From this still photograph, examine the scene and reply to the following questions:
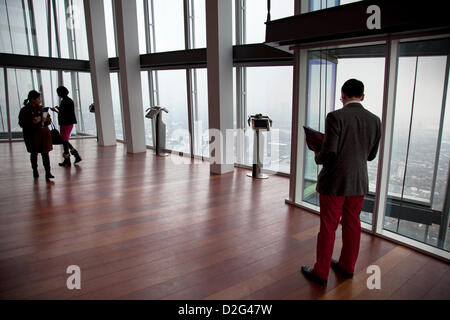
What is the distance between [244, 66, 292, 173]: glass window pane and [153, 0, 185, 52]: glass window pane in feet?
8.69

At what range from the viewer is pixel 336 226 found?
102 inches

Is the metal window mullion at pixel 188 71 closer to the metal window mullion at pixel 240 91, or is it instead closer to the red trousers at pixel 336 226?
the metal window mullion at pixel 240 91

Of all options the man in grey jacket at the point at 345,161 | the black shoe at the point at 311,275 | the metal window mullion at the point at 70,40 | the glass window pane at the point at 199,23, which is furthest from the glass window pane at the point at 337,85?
the metal window mullion at the point at 70,40

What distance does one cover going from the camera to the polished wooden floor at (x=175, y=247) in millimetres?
2611

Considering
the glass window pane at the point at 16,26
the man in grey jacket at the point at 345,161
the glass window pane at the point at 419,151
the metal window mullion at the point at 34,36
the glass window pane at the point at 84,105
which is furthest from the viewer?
the glass window pane at the point at 84,105

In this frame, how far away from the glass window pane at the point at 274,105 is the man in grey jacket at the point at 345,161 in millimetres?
3513

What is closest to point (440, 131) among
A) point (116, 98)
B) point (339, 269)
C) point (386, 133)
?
point (386, 133)

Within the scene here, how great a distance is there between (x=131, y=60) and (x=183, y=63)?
1760 millimetres

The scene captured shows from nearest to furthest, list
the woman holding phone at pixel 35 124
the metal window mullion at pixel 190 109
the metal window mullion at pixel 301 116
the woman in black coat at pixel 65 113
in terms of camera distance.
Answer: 1. the metal window mullion at pixel 301 116
2. the woman holding phone at pixel 35 124
3. the woman in black coat at pixel 65 113
4. the metal window mullion at pixel 190 109

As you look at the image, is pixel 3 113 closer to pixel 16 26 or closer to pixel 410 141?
pixel 16 26

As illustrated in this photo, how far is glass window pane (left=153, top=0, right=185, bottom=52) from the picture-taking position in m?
7.89

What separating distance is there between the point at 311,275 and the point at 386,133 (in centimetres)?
181

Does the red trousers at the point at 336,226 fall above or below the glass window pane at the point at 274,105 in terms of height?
below
